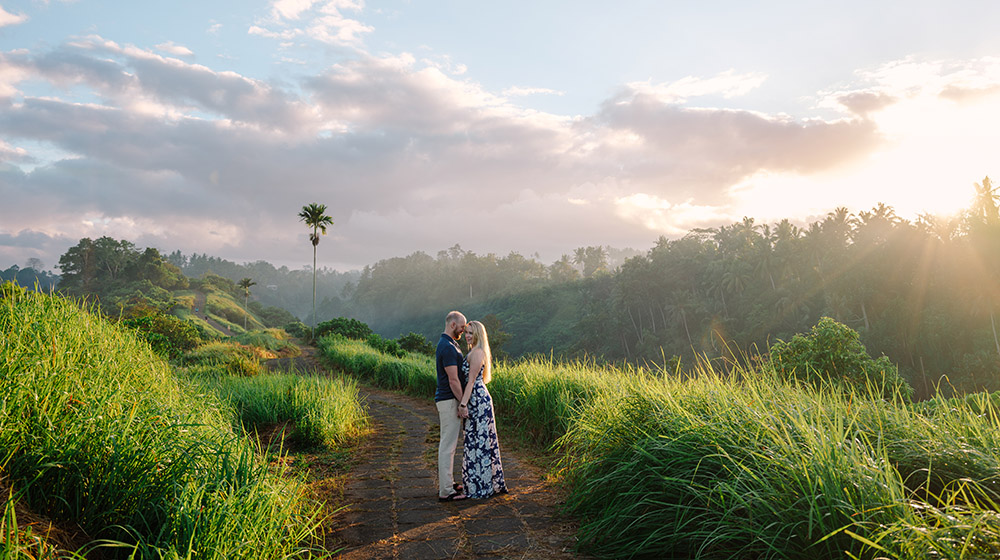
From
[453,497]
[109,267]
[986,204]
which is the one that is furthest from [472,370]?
[109,267]

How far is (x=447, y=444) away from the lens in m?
4.78

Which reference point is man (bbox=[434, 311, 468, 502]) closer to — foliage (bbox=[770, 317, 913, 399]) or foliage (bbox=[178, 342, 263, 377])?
foliage (bbox=[178, 342, 263, 377])

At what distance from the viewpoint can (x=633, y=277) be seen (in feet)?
192

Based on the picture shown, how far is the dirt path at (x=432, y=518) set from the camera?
11.7 feet

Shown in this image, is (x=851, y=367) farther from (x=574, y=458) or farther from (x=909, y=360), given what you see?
(x=909, y=360)

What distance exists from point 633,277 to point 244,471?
57.8 m

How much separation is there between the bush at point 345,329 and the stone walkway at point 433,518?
2572 cm

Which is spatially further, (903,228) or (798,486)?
(903,228)

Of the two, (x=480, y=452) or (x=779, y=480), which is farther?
(x=480, y=452)

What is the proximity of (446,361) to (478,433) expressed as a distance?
729mm

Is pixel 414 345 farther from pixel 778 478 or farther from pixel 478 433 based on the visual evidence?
pixel 778 478

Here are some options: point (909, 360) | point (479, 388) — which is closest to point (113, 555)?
point (479, 388)

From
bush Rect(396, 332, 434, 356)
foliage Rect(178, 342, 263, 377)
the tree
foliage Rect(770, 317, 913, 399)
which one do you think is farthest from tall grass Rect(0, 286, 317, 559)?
the tree

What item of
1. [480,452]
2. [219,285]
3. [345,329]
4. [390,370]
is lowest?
[345,329]
